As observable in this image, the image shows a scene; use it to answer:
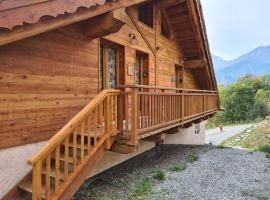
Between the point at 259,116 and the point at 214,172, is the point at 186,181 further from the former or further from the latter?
the point at 259,116

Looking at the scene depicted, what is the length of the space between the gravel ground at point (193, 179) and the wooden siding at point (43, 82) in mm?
1915

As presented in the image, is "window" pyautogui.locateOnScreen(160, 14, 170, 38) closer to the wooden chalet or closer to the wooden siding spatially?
the wooden chalet

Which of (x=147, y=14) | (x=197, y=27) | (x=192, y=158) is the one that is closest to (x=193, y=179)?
(x=192, y=158)

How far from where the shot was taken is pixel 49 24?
3805 mm

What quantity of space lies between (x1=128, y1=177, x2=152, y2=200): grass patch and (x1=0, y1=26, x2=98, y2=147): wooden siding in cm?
229

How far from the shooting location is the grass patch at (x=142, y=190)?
209 inches

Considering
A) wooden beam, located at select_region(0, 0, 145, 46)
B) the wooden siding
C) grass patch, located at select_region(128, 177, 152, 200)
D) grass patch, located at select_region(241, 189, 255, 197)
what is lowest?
grass patch, located at select_region(241, 189, 255, 197)

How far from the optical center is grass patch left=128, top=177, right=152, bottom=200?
5310 millimetres

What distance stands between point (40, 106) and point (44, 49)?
1.16 metres

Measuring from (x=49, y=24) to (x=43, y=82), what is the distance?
4.66 ft

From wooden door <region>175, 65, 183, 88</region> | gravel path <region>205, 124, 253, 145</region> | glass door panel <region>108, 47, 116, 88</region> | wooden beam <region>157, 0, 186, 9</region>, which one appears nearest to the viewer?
glass door panel <region>108, 47, 116, 88</region>

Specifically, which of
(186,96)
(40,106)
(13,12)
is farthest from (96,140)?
(186,96)

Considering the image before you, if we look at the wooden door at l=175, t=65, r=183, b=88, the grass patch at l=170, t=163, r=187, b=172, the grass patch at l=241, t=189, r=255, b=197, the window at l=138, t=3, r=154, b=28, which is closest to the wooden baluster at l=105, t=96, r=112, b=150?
the grass patch at l=170, t=163, r=187, b=172

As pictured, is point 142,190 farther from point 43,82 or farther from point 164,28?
point 164,28
